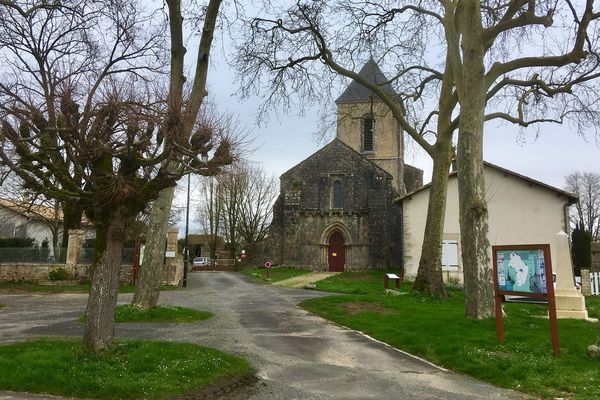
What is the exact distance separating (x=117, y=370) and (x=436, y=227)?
13.9 metres

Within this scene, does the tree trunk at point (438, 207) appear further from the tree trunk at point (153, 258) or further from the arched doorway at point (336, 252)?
the arched doorway at point (336, 252)

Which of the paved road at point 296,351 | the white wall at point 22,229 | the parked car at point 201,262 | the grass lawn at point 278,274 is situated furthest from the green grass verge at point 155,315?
the parked car at point 201,262

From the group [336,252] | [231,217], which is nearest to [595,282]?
[336,252]

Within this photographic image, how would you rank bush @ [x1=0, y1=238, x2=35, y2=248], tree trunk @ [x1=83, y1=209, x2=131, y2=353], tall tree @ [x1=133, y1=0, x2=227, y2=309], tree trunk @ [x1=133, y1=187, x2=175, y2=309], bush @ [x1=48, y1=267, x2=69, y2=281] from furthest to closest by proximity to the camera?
bush @ [x1=0, y1=238, x2=35, y2=248]
bush @ [x1=48, y1=267, x2=69, y2=281]
tree trunk @ [x1=133, y1=187, x2=175, y2=309]
tall tree @ [x1=133, y1=0, x2=227, y2=309]
tree trunk @ [x1=83, y1=209, x2=131, y2=353]

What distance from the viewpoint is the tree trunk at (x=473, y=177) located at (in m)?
12.1

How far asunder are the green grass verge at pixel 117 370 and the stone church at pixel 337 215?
3363cm

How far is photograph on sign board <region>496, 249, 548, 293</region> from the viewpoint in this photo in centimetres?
913

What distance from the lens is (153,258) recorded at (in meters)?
14.0

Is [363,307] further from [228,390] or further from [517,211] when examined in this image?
[517,211]

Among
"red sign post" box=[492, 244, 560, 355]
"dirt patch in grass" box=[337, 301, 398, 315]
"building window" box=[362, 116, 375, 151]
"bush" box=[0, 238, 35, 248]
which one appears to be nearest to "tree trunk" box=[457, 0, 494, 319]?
"red sign post" box=[492, 244, 560, 355]

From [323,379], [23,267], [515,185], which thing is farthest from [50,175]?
[515,185]

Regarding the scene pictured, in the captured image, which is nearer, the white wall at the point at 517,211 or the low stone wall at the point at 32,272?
the low stone wall at the point at 32,272

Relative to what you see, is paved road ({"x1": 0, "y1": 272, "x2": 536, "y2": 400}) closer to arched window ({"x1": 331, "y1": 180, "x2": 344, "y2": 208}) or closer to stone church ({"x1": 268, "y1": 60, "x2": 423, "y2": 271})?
stone church ({"x1": 268, "y1": 60, "x2": 423, "y2": 271})

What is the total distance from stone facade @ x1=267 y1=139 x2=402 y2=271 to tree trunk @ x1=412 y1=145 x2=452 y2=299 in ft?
72.8
